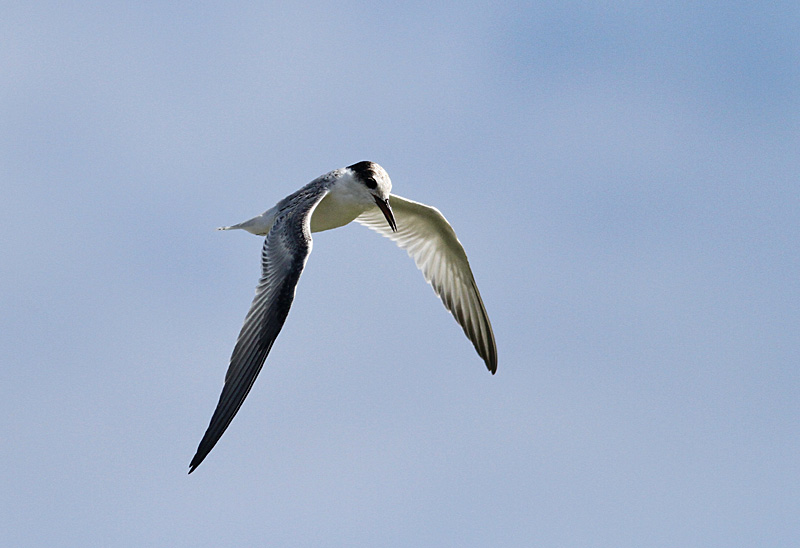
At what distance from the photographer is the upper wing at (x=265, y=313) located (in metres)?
10.9

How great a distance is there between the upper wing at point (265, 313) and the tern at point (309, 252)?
11 mm

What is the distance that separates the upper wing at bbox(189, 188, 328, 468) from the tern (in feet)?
0.04

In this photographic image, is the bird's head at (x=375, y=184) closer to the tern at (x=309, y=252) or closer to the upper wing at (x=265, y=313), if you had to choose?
the tern at (x=309, y=252)

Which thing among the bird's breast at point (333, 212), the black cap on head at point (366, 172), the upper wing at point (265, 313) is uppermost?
the black cap on head at point (366, 172)

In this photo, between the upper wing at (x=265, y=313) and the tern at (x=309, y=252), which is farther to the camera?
the tern at (x=309, y=252)

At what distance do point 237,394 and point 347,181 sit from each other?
428 centimetres

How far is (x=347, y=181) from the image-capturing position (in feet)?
46.4

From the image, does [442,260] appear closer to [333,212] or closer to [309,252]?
[333,212]

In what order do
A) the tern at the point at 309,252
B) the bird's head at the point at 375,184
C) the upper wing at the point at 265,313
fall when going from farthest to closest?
the bird's head at the point at 375,184 < the tern at the point at 309,252 < the upper wing at the point at 265,313

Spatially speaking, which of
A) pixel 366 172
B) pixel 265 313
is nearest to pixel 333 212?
pixel 366 172

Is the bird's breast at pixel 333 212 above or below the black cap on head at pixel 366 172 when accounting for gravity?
below

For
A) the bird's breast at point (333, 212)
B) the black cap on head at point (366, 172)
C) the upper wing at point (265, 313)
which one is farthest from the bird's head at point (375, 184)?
the upper wing at point (265, 313)

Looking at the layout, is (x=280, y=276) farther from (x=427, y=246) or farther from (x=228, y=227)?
(x=427, y=246)

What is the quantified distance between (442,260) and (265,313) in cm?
552
